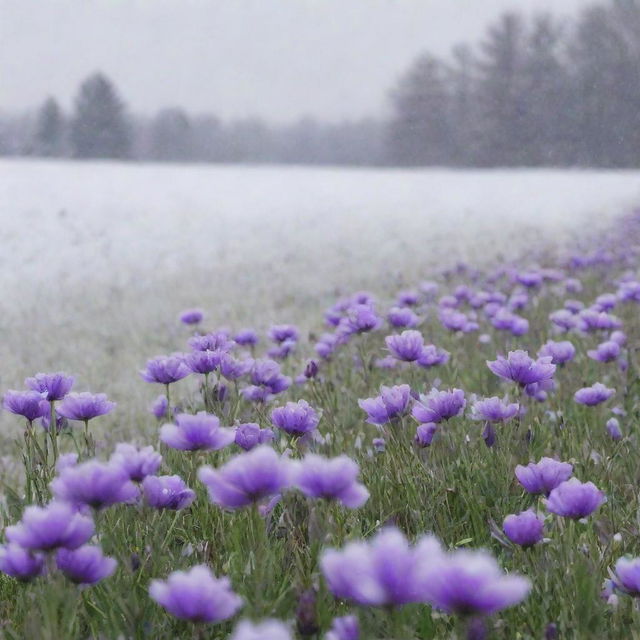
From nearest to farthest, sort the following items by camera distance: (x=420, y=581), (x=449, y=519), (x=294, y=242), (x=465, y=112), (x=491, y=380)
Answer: (x=420, y=581)
(x=449, y=519)
(x=491, y=380)
(x=294, y=242)
(x=465, y=112)

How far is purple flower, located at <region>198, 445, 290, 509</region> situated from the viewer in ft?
3.84

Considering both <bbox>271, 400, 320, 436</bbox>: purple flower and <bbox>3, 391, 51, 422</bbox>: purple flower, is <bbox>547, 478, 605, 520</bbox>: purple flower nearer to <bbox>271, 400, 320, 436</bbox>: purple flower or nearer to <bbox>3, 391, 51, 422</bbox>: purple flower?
<bbox>271, 400, 320, 436</bbox>: purple flower

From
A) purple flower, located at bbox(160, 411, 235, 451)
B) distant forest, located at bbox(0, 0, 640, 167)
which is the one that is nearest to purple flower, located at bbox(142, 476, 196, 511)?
purple flower, located at bbox(160, 411, 235, 451)

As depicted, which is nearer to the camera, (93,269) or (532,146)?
(93,269)

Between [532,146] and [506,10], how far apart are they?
11.5 meters

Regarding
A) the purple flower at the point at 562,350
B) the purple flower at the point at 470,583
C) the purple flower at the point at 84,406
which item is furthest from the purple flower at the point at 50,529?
the purple flower at the point at 562,350

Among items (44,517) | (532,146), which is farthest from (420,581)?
(532,146)

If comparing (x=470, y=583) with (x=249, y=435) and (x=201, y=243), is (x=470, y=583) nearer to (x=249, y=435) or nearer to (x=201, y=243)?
(x=249, y=435)

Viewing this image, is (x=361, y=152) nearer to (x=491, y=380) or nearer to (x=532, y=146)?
(x=532, y=146)

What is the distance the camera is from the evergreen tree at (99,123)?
A: 36.1 metres

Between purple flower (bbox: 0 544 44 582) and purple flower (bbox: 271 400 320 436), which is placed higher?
purple flower (bbox: 271 400 320 436)

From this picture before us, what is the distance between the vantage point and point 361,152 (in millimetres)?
48281

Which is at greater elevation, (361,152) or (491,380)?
(361,152)

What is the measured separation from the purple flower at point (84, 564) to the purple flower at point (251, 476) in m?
0.23
